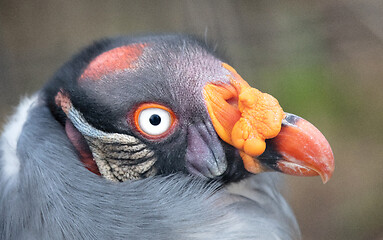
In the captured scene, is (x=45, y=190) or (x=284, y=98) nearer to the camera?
(x=45, y=190)

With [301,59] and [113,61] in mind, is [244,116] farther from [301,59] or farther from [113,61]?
[301,59]

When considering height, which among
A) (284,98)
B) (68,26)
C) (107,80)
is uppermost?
(68,26)

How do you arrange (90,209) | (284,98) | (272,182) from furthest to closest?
(284,98)
(272,182)
(90,209)

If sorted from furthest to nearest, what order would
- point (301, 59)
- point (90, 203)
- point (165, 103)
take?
point (301, 59)
point (165, 103)
point (90, 203)

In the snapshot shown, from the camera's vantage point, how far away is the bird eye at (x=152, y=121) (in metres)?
1.65

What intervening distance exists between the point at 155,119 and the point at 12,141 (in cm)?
60

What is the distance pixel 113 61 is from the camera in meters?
1.72

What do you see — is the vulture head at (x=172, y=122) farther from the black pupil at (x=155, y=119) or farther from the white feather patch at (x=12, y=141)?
the white feather patch at (x=12, y=141)

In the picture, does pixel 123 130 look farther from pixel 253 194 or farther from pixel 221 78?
pixel 253 194

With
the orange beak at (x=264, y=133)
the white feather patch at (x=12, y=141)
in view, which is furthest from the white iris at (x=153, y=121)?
the white feather patch at (x=12, y=141)

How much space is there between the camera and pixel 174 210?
1.59 m

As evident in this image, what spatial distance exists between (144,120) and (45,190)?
1.29 feet

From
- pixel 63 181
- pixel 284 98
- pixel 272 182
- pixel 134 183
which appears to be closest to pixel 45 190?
pixel 63 181

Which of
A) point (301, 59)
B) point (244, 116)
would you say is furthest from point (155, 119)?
point (301, 59)
